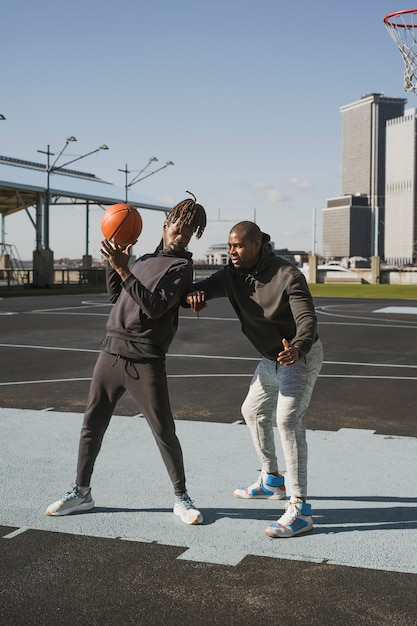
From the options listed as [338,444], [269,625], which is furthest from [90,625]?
[338,444]

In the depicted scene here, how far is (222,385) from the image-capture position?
11.1m

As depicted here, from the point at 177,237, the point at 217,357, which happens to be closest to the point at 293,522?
the point at 177,237

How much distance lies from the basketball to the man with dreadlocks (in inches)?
8.8

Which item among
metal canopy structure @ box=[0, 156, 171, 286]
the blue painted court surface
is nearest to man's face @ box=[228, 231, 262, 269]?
the blue painted court surface

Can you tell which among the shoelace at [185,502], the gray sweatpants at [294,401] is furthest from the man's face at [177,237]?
the shoelace at [185,502]

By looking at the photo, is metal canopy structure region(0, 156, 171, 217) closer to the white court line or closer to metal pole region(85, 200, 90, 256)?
metal pole region(85, 200, 90, 256)

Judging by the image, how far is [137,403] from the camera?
511cm

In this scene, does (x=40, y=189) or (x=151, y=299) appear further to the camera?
(x=40, y=189)

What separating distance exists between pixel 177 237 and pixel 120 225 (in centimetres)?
47

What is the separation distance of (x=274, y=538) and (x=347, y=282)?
6316cm

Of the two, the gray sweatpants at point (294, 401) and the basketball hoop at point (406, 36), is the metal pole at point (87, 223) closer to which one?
the basketball hoop at point (406, 36)

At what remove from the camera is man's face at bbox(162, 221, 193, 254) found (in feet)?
16.4

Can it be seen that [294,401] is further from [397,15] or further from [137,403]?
[397,15]

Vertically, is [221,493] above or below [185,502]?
below
